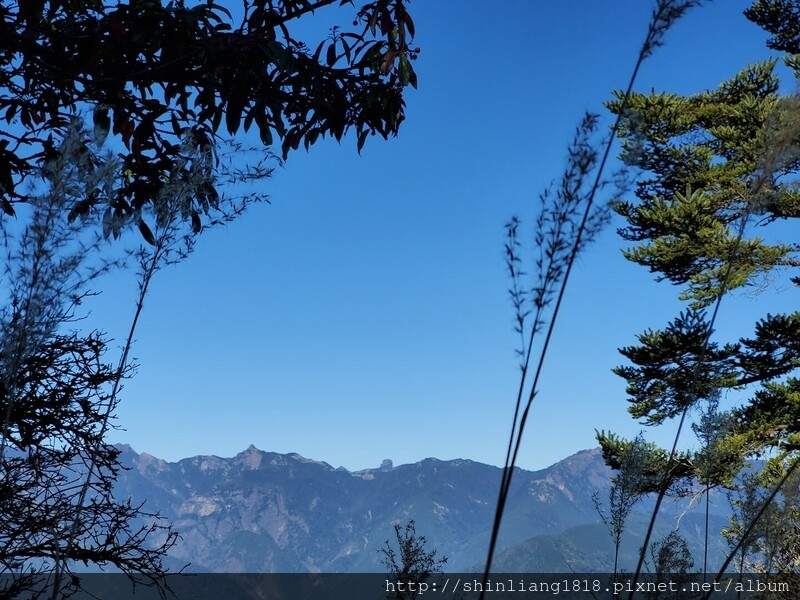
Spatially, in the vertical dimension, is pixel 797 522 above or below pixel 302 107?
below

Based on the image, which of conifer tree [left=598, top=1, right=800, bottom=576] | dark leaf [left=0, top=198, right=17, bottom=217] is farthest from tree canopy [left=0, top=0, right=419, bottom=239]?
conifer tree [left=598, top=1, right=800, bottom=576]

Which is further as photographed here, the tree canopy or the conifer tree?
the conifer tree

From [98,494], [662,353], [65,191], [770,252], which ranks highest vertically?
[770,252]

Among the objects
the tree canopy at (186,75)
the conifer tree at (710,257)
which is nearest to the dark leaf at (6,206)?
the tree canopy at (186,75)

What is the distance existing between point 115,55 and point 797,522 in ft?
33.7

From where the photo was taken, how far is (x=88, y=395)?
16.7 feet

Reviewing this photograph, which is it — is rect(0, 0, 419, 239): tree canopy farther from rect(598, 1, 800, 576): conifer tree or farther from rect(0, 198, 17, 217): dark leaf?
rect(598, 1, 800, 576): conifer tree

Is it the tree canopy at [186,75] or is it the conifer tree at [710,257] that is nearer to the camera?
the tree canopy at [186,75]

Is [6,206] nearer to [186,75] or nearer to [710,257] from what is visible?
[186,75]

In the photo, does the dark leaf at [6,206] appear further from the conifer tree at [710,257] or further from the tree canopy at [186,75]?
the conifer tree at [710,257]

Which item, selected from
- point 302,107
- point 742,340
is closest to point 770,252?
point 742,340

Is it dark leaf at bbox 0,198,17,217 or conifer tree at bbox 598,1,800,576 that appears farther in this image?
conifer tree at bbox 598,1,800,576

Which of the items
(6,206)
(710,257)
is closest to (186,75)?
(6,206)

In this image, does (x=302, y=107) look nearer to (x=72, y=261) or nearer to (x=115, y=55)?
(x=115, y=55)
